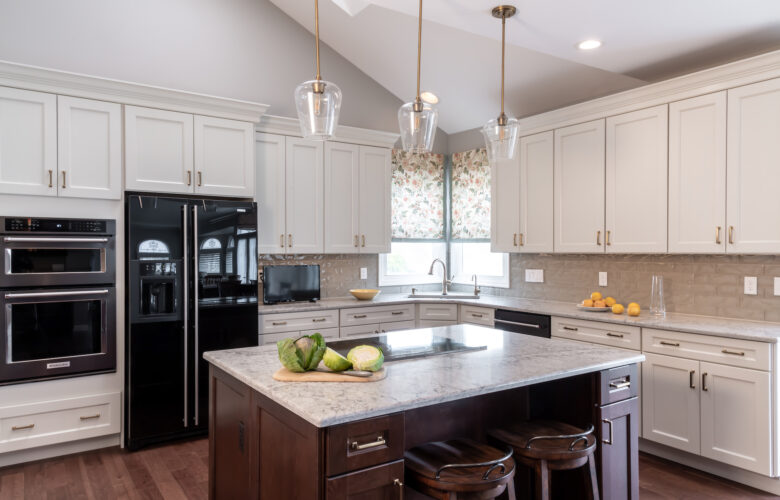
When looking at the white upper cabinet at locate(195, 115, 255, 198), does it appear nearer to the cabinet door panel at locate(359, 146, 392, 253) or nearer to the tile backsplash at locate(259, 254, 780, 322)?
the tile backsplash at locate(259, 254, 780, 322)

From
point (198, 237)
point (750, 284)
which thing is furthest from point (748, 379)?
point (198, 237)

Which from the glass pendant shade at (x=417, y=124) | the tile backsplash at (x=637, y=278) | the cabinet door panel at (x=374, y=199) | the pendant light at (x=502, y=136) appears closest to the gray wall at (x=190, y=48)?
the cabinet door panel at (x=374, y=199)

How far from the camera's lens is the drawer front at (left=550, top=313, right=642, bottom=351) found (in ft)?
11.1

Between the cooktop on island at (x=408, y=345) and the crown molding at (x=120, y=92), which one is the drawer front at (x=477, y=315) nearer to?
the cooktop on island at (x=408, y=345)

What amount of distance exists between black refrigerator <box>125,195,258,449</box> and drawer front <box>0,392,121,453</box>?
0.13 m

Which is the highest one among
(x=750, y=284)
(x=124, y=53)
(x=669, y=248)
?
(x=124, y=53)

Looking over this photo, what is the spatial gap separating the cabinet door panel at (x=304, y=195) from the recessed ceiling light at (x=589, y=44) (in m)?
2.26

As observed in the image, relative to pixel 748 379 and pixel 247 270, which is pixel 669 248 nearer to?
pixel 748 379

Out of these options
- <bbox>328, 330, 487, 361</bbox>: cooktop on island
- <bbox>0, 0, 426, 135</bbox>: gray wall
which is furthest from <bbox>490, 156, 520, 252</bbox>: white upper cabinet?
<bbox>328, 330, 487, 361</bbox>: cooktop on island

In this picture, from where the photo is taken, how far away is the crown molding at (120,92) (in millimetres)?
3234

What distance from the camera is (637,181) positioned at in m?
3.66

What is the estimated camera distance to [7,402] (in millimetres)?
3225

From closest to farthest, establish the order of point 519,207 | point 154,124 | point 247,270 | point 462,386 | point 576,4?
point 462,386, point 576,4, point 154,124, point 247,270, point 519,207

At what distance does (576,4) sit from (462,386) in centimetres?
211
